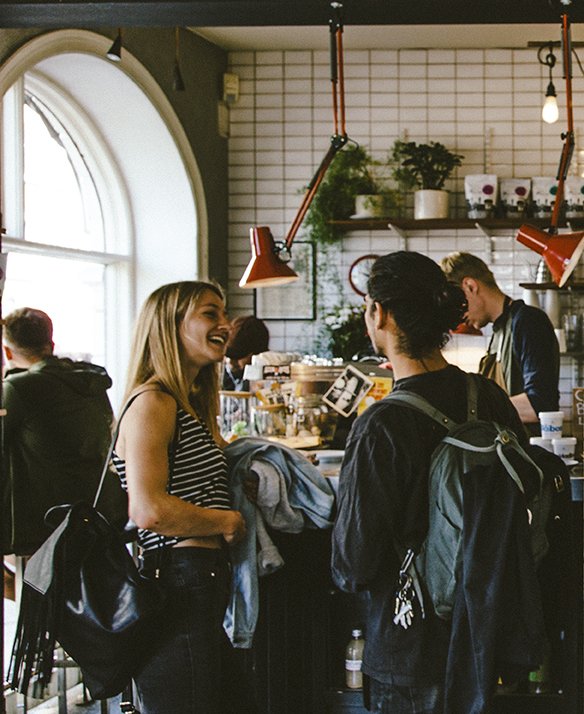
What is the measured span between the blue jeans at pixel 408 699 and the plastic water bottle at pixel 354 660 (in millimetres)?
955

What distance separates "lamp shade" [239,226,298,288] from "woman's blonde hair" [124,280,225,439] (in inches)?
48.0

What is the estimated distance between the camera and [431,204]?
6.10 meters

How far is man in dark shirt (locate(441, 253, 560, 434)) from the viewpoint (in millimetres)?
3865

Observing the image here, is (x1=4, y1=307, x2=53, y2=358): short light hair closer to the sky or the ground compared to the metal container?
closer to the sky

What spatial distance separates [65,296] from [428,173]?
7.93 ft

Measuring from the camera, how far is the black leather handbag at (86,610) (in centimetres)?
208

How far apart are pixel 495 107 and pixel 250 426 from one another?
343cm

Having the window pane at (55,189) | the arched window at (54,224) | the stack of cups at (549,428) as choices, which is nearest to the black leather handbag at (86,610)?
the stack of cups at (549,428)

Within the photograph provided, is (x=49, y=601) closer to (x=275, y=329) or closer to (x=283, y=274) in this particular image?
(x=283, y=274)

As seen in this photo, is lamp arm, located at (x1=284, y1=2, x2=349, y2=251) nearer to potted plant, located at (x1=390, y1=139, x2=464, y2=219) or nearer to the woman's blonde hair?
the woman's blonde hair

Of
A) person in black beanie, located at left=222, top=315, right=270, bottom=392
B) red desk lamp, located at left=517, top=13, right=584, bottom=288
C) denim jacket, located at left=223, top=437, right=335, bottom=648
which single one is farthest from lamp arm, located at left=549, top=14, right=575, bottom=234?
person in black beanie, located at left=222, top=315, right=270, bottom=392

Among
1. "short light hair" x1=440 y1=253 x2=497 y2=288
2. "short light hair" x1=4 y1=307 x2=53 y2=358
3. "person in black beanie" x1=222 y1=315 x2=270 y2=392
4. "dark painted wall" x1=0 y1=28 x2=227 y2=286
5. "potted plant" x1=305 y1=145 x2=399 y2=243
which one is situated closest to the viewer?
Answer: "short light hair" x1=4 y1=307 x2=53 y2=358

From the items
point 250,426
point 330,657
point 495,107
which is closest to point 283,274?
point 250,426

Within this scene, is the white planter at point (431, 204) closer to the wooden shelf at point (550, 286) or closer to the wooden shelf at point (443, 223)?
the wooden shelf at point (443, 223)
